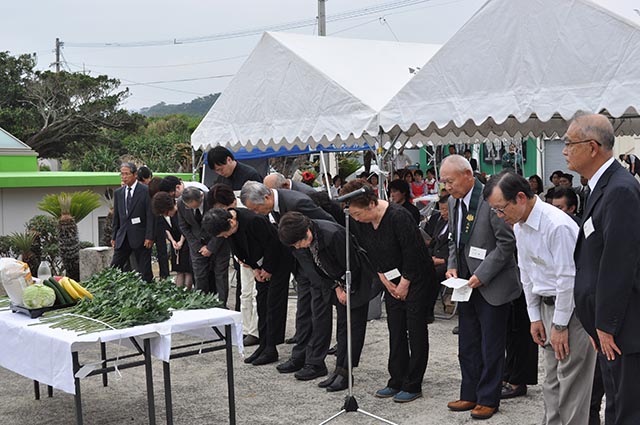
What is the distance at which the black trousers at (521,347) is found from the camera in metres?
5.18

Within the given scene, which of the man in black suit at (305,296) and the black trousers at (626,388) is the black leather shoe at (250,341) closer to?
the man in black suit at (305,296)

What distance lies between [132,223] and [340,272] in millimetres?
4121

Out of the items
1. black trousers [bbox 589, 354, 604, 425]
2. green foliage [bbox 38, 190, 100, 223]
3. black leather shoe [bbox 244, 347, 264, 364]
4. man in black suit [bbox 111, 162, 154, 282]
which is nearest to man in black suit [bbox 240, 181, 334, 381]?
black leather shoe [bbox 244, 347, 264, 364]

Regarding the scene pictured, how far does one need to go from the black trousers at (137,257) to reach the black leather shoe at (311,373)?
3.49 m

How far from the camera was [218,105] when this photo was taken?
33.2 feet

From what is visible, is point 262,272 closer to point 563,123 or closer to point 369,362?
point 369,362

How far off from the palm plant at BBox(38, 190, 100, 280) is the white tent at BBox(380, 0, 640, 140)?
5799 mm

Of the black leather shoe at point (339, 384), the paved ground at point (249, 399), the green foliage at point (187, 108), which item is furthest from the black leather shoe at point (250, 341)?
the green foliage at point (187, 108)

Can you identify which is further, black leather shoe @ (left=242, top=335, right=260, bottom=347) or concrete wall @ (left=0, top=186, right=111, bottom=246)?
concrete wall @ (left=0, top=186, right=111, bottom=246)

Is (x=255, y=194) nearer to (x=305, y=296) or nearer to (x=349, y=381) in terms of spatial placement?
(x=305, y=296)

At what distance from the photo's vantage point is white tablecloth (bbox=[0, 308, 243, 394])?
158 inches

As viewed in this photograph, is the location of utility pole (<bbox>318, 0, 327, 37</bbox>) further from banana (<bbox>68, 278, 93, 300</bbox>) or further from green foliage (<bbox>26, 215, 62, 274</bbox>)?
banana (<bbox>68, 278, 93, 300</bbox>)

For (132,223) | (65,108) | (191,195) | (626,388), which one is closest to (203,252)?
(191,195)

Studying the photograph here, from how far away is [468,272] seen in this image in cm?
482
